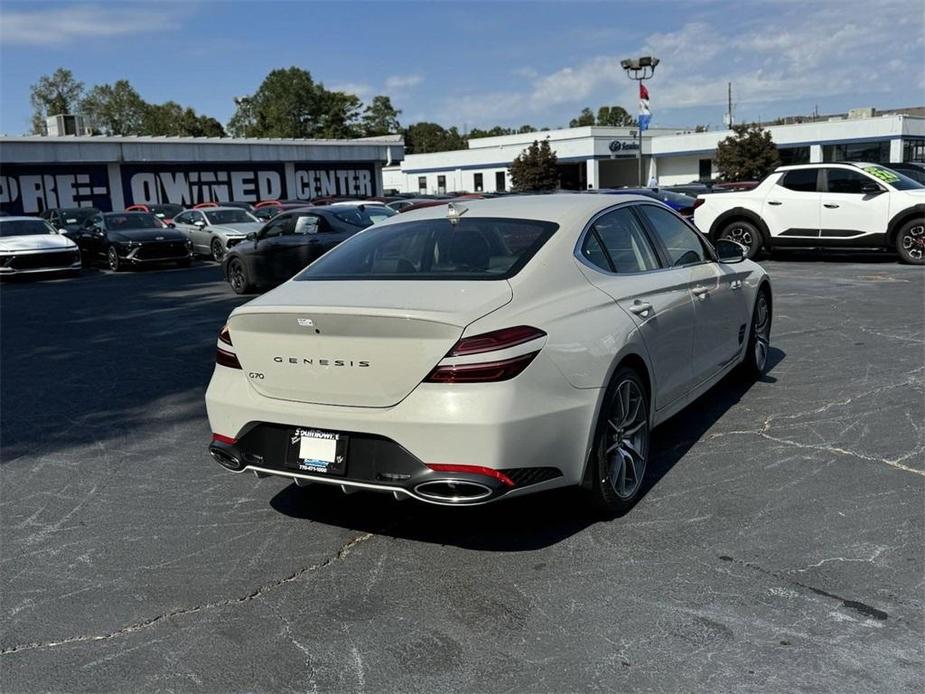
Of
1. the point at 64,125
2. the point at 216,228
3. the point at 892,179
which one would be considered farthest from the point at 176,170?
the point at 892,179

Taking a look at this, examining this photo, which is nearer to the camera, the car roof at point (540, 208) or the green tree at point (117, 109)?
the car roof at point (540, 208)

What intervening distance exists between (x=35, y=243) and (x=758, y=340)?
18139mm

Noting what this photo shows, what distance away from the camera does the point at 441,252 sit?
4.53 m

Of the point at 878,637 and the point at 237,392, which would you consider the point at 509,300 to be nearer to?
the point at 237,392

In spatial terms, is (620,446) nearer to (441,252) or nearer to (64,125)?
(441,252)

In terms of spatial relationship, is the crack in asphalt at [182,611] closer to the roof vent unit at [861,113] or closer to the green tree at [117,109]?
the roof vent unit at [861,113]

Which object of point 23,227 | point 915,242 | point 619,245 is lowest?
point 915,242

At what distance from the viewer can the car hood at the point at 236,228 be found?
21.4 metres

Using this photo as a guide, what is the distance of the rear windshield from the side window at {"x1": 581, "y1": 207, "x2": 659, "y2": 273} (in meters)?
0.30

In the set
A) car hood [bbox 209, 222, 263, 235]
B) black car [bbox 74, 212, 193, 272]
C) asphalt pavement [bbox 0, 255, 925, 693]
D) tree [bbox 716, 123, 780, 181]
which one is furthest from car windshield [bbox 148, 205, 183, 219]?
tree [bbox 716, 123, 780, 181]

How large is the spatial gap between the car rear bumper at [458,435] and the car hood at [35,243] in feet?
59.6

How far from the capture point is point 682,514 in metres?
4.34

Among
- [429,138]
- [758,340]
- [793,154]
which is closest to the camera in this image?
[758,340]

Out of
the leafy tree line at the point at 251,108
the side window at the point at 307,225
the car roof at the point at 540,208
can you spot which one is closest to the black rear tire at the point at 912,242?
the side window at the point at 307,225
